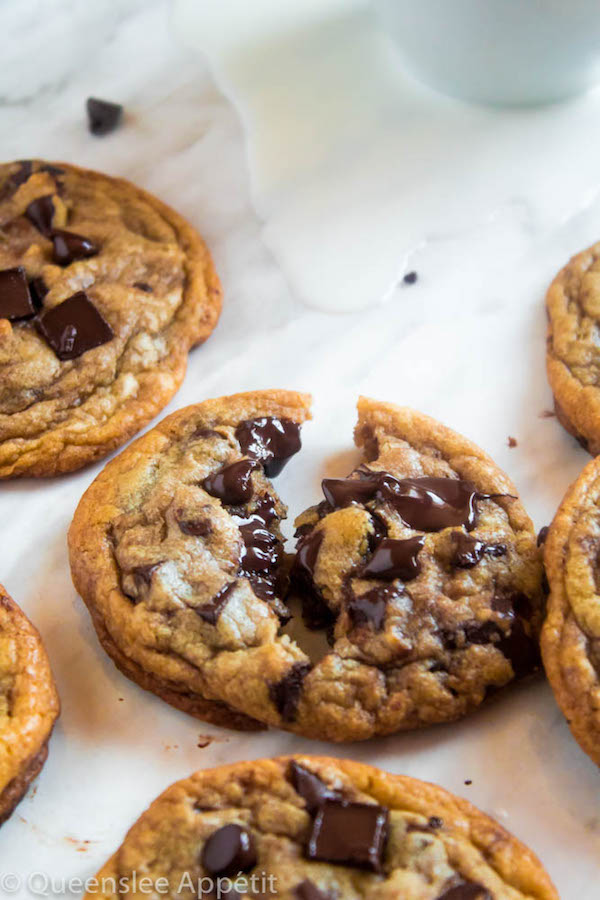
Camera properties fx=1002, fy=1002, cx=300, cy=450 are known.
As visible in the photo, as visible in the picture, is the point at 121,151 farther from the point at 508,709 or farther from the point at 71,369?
the point at 508,709

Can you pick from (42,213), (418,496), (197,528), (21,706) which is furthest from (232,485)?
(42,213)

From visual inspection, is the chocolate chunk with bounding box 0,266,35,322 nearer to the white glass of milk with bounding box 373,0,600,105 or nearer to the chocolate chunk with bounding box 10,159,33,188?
the chocolate chunk with bounding box 10,159,33,188

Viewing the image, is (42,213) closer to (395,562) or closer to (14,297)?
(14,297)

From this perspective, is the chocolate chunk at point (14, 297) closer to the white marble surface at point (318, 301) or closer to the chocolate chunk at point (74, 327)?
the chocolate chunk at point (74, 327)

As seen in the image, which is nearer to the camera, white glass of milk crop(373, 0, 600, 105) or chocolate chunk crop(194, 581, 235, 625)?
chocolate chunk crop(194, 581, 235, 625)

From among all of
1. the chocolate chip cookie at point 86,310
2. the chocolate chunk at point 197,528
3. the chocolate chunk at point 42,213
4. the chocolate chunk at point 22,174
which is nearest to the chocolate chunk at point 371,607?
the chocolate chunk at point 197,528

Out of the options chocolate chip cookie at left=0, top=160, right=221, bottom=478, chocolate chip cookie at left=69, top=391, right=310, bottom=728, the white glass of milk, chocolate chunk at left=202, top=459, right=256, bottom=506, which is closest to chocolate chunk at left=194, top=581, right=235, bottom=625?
chocolate chip cookie at left=69, top=391, right=310, bottom=728

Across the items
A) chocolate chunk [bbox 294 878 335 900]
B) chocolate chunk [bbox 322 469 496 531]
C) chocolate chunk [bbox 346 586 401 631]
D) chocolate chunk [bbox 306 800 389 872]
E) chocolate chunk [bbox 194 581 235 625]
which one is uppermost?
chocolate chunk [bbox 322 469 496 531]
